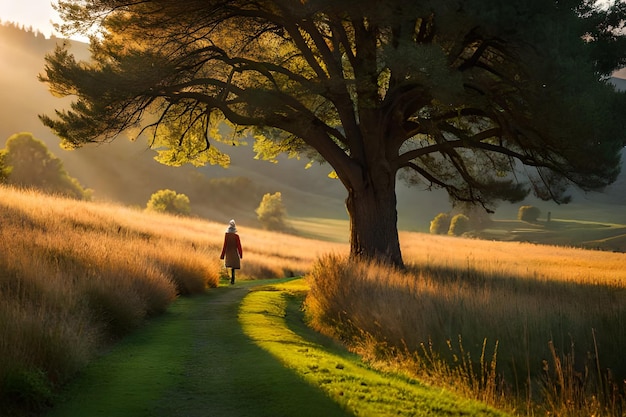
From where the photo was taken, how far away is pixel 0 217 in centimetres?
1611

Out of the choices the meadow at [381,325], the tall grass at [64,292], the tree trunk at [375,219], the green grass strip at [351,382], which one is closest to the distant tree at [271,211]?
the tall grass at [64,292]

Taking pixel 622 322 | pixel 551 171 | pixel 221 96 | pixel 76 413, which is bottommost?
pixel 76 413

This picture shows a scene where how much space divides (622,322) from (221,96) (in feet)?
37.8

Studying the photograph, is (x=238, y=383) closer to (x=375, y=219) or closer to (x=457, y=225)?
(x=375, y=219)

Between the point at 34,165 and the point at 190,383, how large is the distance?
66.1 meters

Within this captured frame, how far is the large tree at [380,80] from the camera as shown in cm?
1310

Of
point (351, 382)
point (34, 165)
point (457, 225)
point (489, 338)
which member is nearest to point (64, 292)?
point (351, 382)

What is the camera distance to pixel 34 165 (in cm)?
6544

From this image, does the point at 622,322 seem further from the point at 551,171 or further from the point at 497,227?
the point at 497,227

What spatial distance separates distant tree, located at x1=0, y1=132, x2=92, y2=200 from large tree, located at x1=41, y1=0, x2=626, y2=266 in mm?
49360

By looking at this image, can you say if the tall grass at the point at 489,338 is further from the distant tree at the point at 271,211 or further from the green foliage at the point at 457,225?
the green foliage at the point at 457,225

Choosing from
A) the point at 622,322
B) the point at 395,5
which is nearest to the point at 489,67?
the point at 395,5

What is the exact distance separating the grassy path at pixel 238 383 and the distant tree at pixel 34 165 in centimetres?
5768

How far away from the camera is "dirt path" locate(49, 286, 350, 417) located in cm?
559
